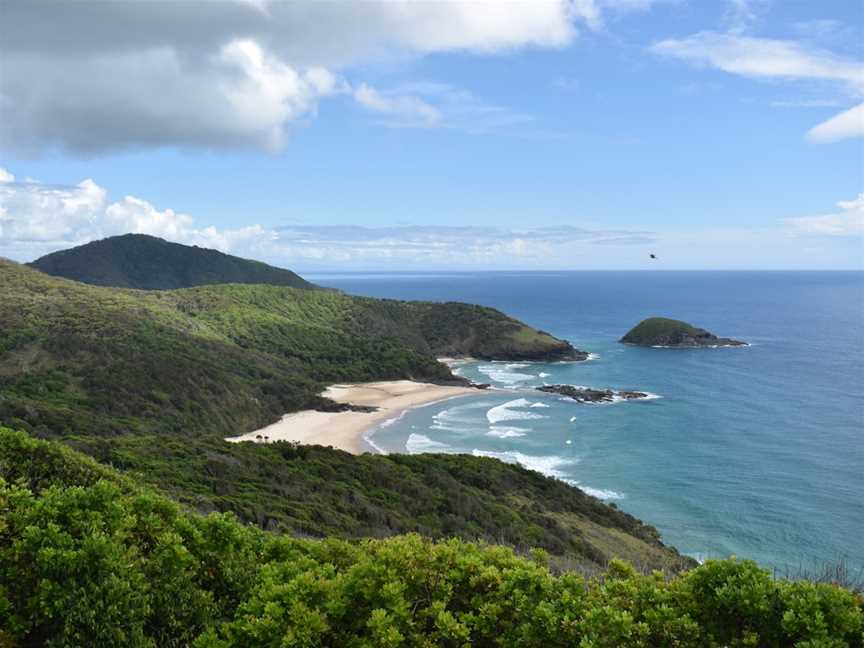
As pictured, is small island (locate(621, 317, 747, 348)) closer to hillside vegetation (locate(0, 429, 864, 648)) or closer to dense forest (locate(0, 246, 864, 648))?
dense forest (locate(0, 246, 864, 648))

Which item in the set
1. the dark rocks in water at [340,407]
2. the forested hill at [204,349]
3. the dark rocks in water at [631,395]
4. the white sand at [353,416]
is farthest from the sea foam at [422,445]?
the dark rocks in water at [631,395]

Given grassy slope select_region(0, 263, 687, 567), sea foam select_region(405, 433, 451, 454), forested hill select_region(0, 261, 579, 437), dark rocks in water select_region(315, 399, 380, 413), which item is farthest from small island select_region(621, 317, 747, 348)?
sea foam select_region(405, 433, 451, 454)

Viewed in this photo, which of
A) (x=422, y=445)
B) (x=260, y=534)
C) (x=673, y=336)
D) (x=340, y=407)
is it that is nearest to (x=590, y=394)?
(x=422, y=445)

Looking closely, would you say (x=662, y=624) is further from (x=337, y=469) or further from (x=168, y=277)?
(x=168, y=277)

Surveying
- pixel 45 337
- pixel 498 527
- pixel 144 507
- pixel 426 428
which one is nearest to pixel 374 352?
pixel 426 428

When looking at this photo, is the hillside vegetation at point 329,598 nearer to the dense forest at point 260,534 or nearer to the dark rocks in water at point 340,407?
the dense forest at point 260,534

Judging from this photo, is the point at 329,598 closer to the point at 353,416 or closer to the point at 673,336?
the point at 353,416
